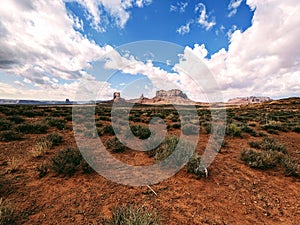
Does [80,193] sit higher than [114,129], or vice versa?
[114,129]

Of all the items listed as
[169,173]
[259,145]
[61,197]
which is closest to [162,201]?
[169,173]

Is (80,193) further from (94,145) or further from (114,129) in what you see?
(114,129)

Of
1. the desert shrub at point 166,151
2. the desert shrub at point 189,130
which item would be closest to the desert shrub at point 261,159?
the desert shrub at point 166,151

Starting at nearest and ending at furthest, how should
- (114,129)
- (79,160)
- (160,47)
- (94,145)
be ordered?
(79,160)
(94,145)
(114,129)
(160,47)

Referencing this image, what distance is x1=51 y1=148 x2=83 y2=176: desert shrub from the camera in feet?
15.8

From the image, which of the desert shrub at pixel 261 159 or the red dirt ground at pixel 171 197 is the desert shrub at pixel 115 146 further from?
the desert shrub at pixel 261 159

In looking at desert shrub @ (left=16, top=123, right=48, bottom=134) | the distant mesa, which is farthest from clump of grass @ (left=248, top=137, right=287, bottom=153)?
the distant mesa

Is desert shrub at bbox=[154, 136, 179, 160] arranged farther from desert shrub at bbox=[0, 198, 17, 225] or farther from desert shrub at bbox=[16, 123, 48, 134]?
desert shrub at bbox=[16, 123, 48, 134]

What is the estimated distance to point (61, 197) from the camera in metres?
3.82

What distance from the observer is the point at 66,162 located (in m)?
5.11

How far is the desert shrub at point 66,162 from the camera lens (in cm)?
482

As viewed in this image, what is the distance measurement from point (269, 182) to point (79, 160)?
236 inches

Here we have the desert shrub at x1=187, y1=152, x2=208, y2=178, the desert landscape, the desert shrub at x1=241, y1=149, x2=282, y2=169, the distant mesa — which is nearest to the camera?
the desert landscape

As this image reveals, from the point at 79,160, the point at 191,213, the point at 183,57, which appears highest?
the point at 183,57
